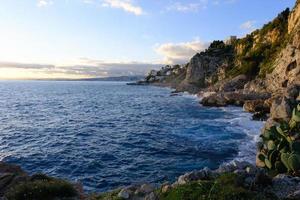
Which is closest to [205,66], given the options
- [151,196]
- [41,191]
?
[41,191]

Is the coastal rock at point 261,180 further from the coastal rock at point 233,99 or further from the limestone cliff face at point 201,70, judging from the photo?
the limestone cliff face at point 201,70

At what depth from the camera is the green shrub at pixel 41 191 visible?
15.3 m

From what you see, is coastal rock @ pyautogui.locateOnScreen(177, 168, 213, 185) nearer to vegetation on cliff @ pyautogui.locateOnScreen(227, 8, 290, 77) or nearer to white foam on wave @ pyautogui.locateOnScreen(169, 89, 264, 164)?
white foam on wave @ pyautogui.locateOnScreen(169, 89, 264, 164)

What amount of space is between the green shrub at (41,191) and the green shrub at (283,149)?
995 cm

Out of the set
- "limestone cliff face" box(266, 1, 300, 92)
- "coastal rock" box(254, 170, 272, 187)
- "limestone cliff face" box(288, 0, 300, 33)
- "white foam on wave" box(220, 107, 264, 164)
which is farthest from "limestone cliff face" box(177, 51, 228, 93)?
"coastal rock" box(254, 170, 272, 187)

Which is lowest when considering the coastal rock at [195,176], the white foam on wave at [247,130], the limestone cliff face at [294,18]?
the white foam on wave at [247,130]

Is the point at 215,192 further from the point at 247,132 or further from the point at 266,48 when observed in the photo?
the point at 266,48

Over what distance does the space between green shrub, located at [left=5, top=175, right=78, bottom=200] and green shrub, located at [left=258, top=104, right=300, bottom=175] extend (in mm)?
9947

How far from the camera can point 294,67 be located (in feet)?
238

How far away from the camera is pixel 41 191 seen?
15.8 meters

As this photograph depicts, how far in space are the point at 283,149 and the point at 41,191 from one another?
1193 centimetres

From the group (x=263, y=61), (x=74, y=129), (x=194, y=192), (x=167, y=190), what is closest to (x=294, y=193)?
(x=194, y=192)

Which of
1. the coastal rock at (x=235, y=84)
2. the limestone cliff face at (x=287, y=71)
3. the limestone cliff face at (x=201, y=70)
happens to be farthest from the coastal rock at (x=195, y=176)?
the limestone cliff face at (x=201, y=70)

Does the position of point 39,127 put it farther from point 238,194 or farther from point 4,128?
point 238,194
